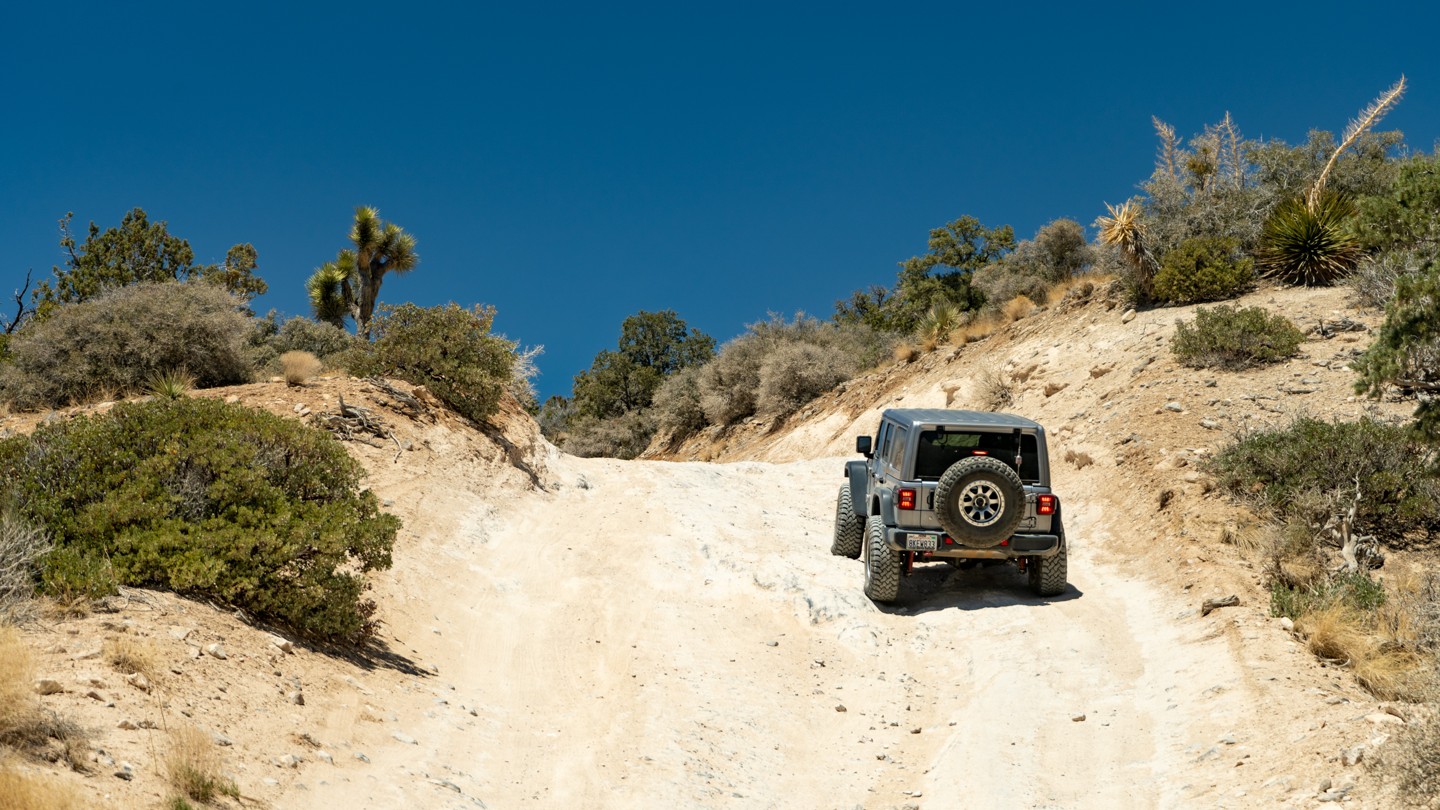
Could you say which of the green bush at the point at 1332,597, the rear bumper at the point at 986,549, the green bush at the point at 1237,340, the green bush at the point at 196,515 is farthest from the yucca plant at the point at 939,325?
the green bush at the point at 196,515

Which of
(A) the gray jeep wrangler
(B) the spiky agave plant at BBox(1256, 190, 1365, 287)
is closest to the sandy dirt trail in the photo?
(A) the gray jeep wrangler

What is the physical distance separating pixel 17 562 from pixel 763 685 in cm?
618

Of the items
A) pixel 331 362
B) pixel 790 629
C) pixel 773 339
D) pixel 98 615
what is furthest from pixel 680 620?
pixel 773 339

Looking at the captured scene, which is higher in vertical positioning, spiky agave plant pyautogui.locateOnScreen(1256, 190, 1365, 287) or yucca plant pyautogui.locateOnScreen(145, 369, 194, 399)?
spiky agave plant pyautogui.locateOnScreen(1256, 190, 1365, 287)

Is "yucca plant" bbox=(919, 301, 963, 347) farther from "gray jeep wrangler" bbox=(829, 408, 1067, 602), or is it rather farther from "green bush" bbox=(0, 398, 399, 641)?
"green bush" bbox=(0, 398, 399, 641)

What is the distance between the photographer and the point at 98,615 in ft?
23.4

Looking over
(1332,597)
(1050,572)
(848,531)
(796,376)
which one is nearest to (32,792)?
(1050,572)

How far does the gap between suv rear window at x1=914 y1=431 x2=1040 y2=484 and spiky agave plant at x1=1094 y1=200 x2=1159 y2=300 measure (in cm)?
1440

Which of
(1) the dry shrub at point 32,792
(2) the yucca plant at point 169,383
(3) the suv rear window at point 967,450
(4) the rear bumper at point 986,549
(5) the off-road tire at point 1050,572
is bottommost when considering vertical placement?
(1) the dry shrub at point 32,792

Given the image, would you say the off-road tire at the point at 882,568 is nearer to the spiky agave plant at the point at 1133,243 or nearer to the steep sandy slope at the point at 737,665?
the steep sandy slope at the point at 737,665

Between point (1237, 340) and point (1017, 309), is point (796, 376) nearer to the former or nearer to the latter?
point (1017, 309)

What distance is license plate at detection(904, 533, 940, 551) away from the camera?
11.6 meters

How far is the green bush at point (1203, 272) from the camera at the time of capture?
2317 centimetres

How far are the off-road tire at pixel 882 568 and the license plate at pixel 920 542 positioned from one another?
0.24m
